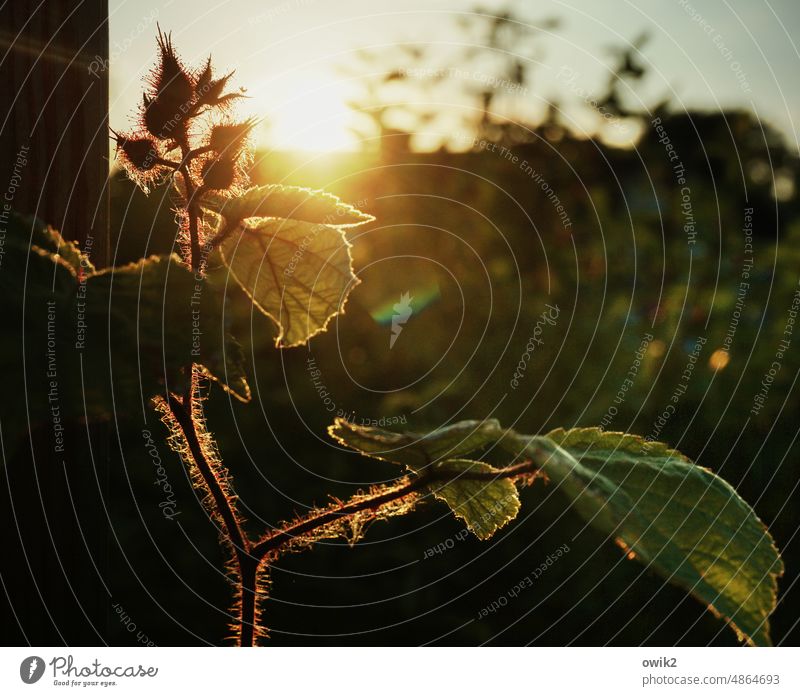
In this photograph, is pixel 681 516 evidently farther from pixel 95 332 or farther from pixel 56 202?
pixel 56 202

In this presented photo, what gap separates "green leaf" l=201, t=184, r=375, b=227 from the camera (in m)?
0.46

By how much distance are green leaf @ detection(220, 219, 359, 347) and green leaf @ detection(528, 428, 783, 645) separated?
0.59 feet

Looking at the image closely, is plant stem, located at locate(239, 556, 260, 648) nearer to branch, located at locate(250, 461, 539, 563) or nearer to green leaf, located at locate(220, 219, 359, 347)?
branch, located at locate(250, 461, 539, 563)

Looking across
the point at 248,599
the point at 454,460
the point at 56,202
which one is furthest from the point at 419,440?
the point at 56,202

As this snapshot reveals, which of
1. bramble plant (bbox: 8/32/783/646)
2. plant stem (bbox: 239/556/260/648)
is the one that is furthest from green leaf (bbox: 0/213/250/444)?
plant stem (bbox: 239/556/260/648)

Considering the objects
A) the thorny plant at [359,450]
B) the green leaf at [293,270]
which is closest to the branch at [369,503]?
the thorny plant at [359,450]

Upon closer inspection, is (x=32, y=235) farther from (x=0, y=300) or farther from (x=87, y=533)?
(x=87, y=533)

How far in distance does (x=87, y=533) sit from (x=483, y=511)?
32cm

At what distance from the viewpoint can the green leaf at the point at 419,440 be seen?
1.44 feet

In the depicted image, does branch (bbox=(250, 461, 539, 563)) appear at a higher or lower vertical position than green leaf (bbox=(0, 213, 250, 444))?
lower

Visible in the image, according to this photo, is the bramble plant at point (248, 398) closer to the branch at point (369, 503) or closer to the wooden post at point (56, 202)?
the branch at point (369, 503)

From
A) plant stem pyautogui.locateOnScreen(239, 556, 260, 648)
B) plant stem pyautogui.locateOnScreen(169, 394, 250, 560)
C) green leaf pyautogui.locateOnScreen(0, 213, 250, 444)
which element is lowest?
plant stem pyautogui.locateOnScreen(239, 556, 260, 648)

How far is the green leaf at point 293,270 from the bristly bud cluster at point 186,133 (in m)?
0.08
